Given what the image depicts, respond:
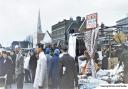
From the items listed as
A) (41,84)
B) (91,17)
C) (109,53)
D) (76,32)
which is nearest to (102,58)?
(109,53)

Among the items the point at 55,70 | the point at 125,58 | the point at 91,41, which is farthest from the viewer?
the point at 55,70

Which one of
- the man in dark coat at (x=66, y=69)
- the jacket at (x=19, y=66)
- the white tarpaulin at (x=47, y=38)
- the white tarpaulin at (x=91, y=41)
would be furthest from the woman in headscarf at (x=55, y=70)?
the white tarpaulin at (x=47, y=38)

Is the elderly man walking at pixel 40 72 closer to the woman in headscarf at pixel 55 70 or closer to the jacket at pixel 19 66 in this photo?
the woman in headscarf at pixel 55 70

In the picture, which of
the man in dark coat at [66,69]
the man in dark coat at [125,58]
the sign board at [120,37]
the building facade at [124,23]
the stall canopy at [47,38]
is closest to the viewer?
the man in dark coat at [125,58]

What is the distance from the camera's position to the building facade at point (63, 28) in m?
12.8

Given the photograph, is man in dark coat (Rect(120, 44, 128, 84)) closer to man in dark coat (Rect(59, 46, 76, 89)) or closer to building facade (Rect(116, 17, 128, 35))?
building facade (Rect(116, 17, 128, 35))

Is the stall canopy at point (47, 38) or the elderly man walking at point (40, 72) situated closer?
the elderly man walking at point (40, 72)

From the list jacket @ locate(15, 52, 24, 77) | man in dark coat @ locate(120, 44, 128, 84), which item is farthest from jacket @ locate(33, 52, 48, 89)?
jacket @ locate(15, 52, 24, 77)

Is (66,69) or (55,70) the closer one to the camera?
(66,69)

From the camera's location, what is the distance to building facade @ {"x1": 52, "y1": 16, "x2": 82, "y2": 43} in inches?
506

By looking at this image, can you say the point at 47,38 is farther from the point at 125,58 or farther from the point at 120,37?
the point at 125,58

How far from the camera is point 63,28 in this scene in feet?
44.8

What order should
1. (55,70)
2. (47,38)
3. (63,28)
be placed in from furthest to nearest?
(63,28)
(47,38)
(55,70)

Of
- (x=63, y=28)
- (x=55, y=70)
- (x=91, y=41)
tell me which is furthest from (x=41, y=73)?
(x=63, y=28)
